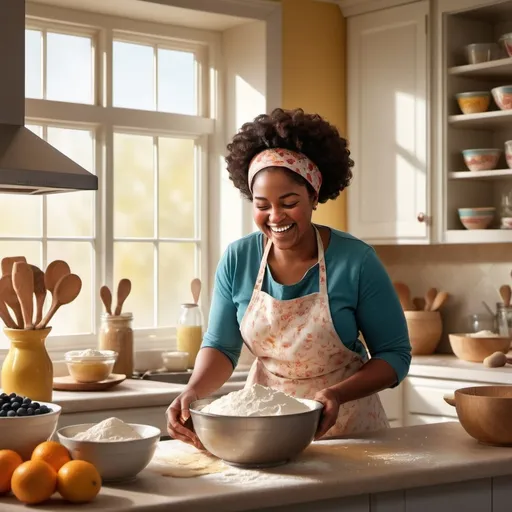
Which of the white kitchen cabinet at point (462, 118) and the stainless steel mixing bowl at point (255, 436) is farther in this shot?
the white kitchen cabinet at point (462, 118)

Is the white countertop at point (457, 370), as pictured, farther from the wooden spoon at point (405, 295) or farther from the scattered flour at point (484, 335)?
the wooden spoon at point (405, 295)

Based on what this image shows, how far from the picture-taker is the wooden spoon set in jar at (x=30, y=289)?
127 inches

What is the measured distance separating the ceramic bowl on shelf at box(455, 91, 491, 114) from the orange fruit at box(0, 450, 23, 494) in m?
2.95

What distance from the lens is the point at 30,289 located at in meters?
3.25

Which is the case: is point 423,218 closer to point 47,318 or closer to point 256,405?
point 47,318

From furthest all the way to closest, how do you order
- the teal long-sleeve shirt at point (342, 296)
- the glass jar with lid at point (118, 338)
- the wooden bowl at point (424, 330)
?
the wooden bowl at point (424, 330)
the glass jar with lid at point (118, 338)
the teal long-sleeve shirt at point (342, 296)

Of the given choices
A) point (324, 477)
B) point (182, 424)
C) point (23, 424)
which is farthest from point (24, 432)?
point (324, 477)

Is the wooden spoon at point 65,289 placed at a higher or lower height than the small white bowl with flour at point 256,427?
higher

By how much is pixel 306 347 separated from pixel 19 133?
1120mm

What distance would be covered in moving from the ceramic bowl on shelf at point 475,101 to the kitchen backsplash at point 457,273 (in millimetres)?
631

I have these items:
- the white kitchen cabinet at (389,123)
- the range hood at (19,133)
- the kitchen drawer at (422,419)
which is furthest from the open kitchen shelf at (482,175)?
the range hood at (19,133)

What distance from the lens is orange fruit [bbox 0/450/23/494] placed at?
1.79 m

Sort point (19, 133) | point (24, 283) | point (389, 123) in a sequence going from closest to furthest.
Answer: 1. point (19, 133)
2. point (24, 283)
3. point (389, 123)

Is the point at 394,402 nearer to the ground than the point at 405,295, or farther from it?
nearer to the ground
